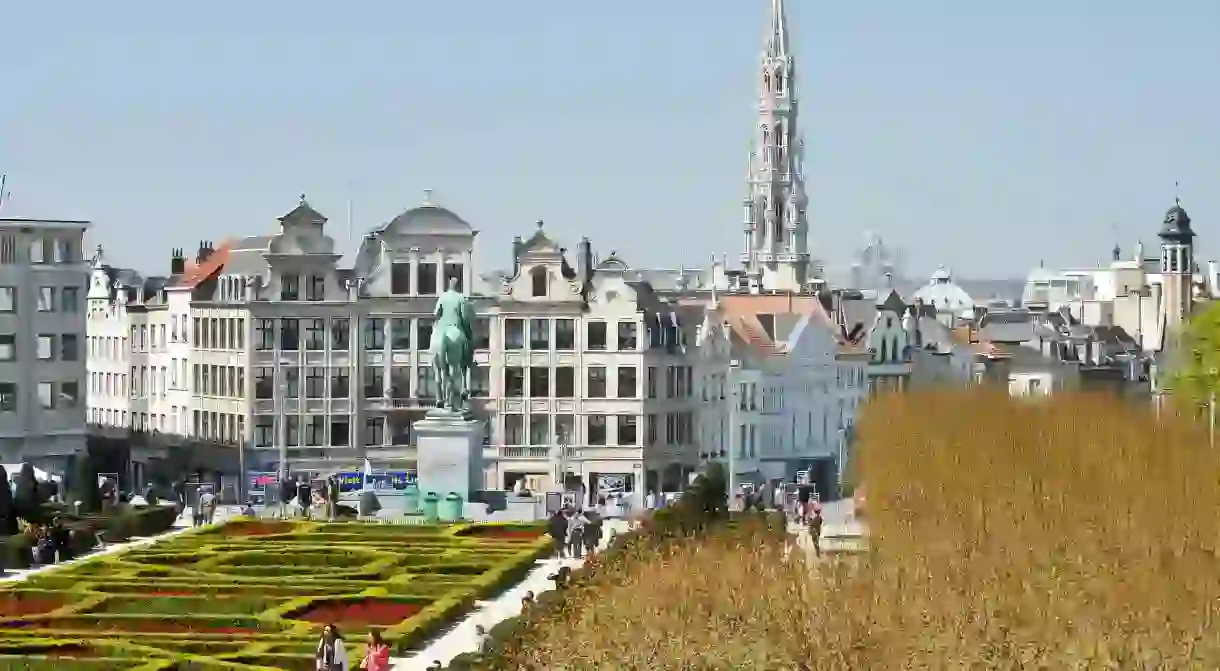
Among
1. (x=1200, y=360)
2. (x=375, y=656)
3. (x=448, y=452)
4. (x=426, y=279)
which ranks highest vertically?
(x=426, y=279)

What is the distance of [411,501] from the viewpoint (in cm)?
8194

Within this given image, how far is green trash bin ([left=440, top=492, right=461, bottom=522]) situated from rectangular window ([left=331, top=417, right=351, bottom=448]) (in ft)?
102

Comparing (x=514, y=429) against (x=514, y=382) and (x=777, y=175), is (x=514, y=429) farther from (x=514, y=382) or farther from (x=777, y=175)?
(x=777, y=175)

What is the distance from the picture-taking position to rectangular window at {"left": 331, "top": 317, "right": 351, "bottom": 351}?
4336 inches

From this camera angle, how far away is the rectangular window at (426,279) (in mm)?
110000

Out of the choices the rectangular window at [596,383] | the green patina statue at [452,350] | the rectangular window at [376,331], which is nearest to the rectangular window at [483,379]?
the rectangular window at [596,383]

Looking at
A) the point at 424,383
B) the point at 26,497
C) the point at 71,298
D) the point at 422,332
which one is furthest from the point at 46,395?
the point at 26,497

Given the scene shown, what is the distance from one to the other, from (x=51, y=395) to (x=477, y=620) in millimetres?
52782

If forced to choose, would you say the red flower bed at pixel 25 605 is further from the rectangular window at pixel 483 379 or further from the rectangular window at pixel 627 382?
the rectangular window at pixel 627 382

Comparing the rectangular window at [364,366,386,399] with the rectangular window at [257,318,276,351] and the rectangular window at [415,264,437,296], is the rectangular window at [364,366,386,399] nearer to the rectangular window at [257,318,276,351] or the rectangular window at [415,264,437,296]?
the rectangular window at [415,264,437,296]

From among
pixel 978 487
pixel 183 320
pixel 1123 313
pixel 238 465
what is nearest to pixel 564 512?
pixel 978 487

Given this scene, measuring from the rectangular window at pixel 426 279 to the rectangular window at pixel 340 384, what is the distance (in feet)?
13.4

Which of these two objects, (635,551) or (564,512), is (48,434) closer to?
(564,512)

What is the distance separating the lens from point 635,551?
50.2 meters
